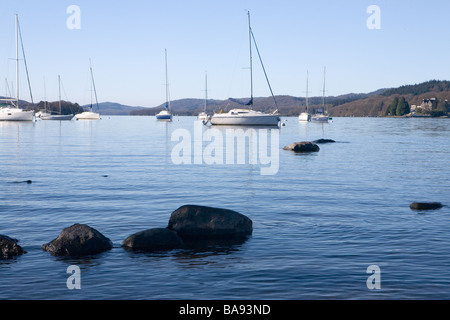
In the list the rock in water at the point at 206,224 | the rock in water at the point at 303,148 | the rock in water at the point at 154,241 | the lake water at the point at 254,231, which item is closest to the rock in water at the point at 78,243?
the lake water at the point at 254,231

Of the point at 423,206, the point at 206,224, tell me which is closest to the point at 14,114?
the point at 423,206

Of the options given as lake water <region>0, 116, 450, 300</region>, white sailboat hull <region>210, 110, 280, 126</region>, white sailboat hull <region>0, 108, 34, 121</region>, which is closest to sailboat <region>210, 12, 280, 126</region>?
white sailboat hull <region>210, 110, 280, 126</region>


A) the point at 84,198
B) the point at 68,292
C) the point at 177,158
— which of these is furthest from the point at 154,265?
the point at 177,158

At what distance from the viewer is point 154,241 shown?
13742 millimetres

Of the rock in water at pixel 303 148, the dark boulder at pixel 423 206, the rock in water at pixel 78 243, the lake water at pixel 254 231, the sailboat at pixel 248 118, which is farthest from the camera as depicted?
the sailboat at pixel 248 118

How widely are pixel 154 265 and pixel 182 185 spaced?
14.1 metres

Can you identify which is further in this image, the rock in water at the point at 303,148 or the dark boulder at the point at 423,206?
the rock in water at the point at 303,148

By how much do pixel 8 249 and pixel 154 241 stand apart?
3.67 m

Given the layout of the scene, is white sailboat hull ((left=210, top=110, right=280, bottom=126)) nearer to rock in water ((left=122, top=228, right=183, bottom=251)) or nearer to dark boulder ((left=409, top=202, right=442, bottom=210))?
dark boulder ((left=409, top=202, right=442, bottom=210))

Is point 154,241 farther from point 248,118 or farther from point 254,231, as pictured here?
point 248,118

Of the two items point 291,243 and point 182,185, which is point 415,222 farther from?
point 182,185

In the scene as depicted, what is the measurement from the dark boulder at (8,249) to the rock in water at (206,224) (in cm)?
422

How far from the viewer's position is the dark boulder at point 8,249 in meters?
12.6

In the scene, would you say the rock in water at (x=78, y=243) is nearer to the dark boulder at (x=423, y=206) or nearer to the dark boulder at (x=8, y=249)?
the dark boulder at (x=8, y=249)
